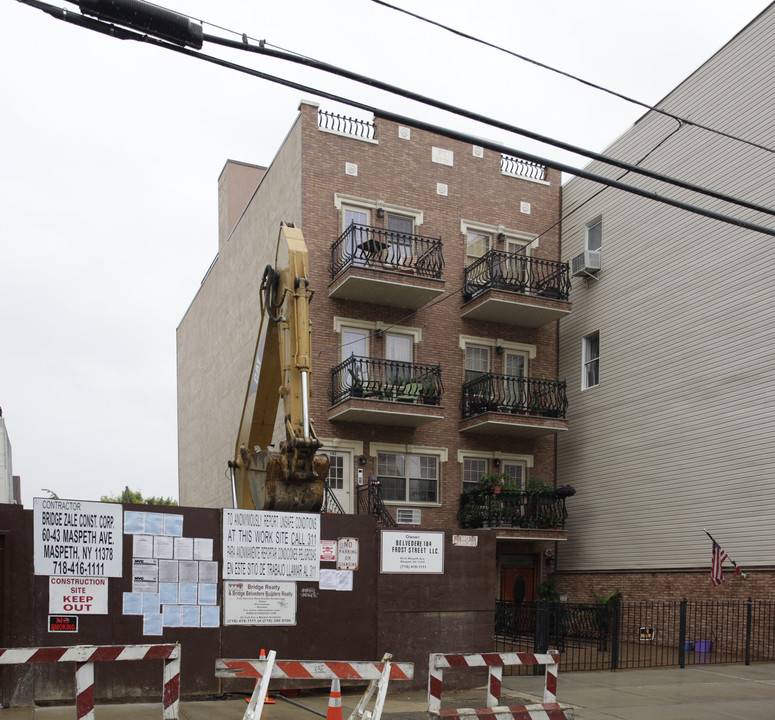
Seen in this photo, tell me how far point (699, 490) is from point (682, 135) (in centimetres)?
936

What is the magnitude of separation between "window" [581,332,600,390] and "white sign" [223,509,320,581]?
50.1 feet

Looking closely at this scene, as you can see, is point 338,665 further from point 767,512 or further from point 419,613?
point 767,512

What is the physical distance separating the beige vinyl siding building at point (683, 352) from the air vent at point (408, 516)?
198 inches

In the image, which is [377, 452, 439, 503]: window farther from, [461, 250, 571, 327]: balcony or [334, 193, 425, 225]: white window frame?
[334, 193, 425, 225]: white window frame

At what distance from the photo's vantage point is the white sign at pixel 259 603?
11.4m

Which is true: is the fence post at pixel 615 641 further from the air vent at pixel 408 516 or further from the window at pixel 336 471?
the window at pixel 336 471

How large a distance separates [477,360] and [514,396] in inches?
59.9

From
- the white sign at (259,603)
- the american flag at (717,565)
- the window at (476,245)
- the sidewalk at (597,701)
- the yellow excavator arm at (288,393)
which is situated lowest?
the sidewalk at (597,701)

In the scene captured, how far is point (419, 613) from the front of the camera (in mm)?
12492

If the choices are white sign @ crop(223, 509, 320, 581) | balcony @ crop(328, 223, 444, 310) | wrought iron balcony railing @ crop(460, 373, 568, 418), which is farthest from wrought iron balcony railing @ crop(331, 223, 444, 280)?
white sign @ crop(223, 509, 320, 581)

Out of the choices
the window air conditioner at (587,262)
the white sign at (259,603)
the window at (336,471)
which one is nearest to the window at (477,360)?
the window air conditioner at (587,262)

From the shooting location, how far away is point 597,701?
12.0 m

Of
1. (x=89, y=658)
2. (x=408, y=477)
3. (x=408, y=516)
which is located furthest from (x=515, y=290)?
(x=89, y=658)

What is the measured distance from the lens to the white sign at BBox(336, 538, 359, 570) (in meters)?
12.1
